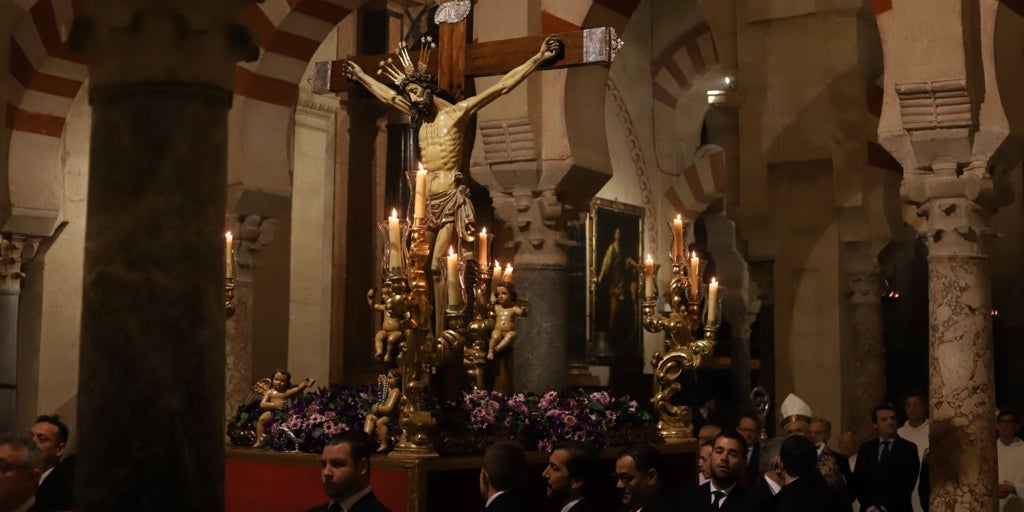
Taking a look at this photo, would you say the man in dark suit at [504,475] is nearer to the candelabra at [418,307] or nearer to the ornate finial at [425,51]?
the candelabra at [418,307]

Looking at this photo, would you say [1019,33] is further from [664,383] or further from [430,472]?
[430,472]

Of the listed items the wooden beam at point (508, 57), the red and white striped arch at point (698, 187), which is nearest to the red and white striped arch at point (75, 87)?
the wooden beam at point (508, 57)

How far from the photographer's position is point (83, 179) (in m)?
11.2

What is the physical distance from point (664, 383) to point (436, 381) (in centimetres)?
203

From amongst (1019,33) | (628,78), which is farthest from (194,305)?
(628,78)

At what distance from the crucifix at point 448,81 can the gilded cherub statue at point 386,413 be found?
633mm

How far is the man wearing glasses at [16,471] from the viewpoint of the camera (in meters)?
3.91

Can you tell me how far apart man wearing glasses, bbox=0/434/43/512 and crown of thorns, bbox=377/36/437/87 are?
3.50 meters

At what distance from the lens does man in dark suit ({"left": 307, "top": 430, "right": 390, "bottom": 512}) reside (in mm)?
4355

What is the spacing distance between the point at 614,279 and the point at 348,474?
37.5 feet

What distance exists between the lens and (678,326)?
7863mm

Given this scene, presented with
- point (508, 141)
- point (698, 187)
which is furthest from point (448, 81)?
point (698, 187)

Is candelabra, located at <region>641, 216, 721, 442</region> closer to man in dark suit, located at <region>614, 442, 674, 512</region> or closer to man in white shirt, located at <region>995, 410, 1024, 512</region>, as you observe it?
man in white shirt, located at <region>995, 410, 1024, 512</region>

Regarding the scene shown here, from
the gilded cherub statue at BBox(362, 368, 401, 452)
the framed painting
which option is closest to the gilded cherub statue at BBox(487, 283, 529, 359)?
the gilded cherub statue at BBox(362, 368, 401, 452)
